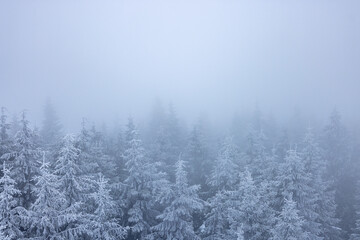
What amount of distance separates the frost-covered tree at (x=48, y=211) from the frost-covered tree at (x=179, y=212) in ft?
21.6

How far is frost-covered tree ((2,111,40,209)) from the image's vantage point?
17.1m

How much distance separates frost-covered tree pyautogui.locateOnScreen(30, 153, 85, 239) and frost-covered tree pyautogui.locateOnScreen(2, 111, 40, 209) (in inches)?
89.7

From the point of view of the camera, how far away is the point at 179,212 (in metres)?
19.8

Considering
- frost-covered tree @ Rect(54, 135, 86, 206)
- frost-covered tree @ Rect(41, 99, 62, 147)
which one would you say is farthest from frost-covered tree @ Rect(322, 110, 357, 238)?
frost-covered tree @ Rect(41, 99, 62, 147)

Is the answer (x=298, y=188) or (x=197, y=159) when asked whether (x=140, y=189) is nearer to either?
(x=298, y=188)

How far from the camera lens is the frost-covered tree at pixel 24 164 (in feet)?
56.0

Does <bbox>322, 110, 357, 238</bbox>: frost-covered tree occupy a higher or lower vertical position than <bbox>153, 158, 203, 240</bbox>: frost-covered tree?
higher

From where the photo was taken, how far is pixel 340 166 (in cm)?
3897

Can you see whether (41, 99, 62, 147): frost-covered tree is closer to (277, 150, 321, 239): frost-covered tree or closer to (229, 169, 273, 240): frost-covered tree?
(229, 169, 273, 240): frost-covered tree

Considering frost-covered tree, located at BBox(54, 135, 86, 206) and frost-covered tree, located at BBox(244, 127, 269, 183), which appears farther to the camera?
frost-covered tree, located at BBox(244, 127, 269, 183)

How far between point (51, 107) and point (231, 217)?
39.4m

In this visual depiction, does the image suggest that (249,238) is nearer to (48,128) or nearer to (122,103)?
(48,128)

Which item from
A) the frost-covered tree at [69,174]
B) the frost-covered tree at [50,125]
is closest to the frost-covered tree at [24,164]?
A: the frost-covered tree at [69,174]

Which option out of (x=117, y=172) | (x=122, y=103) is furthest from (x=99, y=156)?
(x=122, y=103)
